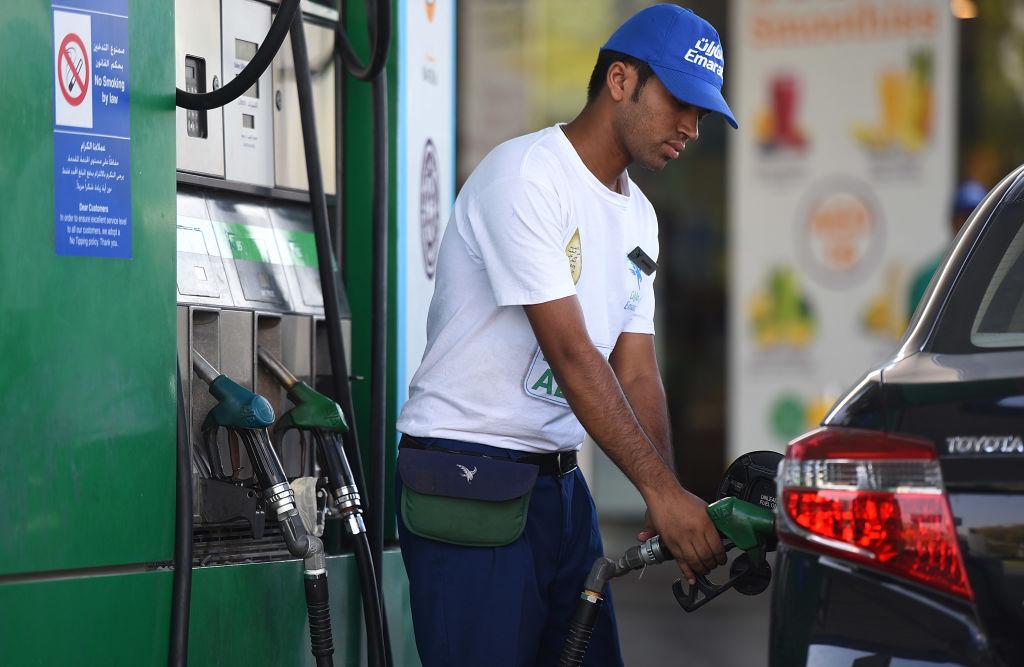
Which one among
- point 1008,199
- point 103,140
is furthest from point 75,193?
point 1008,199

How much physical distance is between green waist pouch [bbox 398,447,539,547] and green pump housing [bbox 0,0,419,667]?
0.45 metres

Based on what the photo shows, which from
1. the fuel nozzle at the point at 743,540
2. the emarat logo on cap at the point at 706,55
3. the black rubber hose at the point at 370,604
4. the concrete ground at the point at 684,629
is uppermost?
the emarat logo on cap at the point at 706,55

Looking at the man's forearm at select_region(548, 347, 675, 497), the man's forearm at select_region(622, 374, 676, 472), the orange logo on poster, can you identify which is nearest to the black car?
the man's forearm at select_region(548, 347, 675, 497)

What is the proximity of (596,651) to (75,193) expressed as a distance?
61.5 inches

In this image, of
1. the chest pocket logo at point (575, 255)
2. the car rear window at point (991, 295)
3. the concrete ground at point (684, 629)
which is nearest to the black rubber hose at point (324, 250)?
the chest pocket logo at point (575, 255)

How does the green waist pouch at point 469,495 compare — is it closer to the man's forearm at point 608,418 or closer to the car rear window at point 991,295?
the man's forearm at point 608,418

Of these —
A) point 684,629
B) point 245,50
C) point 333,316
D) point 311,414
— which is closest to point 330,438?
point 311,414

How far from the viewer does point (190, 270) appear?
3.84 meters

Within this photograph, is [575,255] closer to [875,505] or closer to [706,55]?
[706,55]

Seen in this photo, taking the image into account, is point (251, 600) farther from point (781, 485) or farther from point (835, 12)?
point (835, 12)

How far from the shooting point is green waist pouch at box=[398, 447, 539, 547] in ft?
11.2

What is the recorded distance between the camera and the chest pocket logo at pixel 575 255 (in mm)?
3484

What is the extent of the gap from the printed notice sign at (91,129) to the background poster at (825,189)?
7.20 metres

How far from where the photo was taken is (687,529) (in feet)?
10.5
